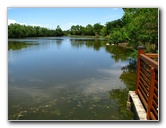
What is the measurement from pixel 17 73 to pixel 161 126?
5057mm

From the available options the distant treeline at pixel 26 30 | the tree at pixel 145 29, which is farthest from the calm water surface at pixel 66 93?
the tree at pixel 145 29

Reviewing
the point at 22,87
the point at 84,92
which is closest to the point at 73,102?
the point at 84,92

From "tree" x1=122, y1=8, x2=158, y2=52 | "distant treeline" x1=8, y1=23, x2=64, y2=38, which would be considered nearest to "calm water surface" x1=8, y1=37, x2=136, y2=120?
"distant treeline" x1=8, y1=23, x2=64, y2=38

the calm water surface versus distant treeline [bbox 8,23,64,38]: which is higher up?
distant treeline [bbox 8,23,64,38]

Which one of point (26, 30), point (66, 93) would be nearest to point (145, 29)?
point (66, 93)

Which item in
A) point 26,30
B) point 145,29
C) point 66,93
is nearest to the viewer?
point 66,93

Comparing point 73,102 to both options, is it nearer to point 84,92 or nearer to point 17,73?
point 84,92

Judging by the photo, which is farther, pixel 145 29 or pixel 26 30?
pixel 145 29

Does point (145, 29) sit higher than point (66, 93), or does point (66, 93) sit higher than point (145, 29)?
point (145, 29)

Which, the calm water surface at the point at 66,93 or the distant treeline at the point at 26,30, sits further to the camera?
the calm water surface at the point at 66,93

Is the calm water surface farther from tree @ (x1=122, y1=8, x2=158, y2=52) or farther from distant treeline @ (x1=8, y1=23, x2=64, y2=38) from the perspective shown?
tree @ (x1=122, y1=8, x2=158, y2=52)

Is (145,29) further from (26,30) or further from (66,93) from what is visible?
(26,30)

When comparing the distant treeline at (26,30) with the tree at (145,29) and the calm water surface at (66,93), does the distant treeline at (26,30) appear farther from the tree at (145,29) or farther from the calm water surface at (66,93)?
the tree at (145,29)

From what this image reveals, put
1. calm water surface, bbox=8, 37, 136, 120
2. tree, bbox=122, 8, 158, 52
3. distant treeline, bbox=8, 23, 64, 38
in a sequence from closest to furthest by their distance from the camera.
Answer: distant treeline, bbox=8, 23, 64, 38 < calm water surface, bbox=8, 37, 136, 120 < tree, bbox=122, 8, 158, 52
